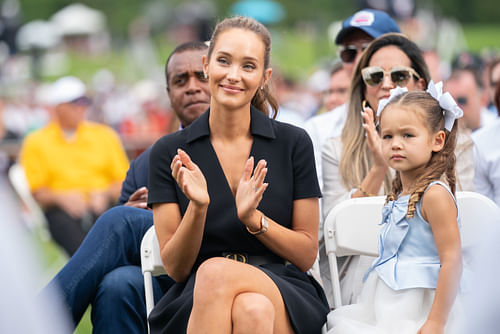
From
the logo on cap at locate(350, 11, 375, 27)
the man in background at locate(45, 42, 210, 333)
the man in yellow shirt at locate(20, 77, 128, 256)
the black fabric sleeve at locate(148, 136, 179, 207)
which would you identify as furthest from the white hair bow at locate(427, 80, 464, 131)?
the man in yellow shirt at locate(20, 77, 128, 256)

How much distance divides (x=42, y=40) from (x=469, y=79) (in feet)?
132

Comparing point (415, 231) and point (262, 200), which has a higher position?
point (262, 200)

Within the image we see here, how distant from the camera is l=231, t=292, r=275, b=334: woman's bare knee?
291 centimetres

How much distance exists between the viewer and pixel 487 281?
5.75 feet

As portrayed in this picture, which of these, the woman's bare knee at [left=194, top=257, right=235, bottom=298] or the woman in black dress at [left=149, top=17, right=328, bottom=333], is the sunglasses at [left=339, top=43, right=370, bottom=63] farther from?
the woman's bare knee at [left=194, top=257, right=235, bottom=298]

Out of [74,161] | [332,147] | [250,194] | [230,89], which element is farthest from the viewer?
[74,161]

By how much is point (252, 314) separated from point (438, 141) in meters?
1.09

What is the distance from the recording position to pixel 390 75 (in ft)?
14.0

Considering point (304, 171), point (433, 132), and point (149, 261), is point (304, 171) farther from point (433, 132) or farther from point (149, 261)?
point (149, 261)

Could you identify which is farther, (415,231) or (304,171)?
(304,171)

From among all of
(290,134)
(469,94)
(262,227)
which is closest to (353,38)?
(290,134)

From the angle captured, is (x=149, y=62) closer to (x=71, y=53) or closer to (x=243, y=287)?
(x=71, y=53)

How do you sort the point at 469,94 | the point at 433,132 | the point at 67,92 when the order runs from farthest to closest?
the point at 67,92, the point at 469,94, the point at 433,132

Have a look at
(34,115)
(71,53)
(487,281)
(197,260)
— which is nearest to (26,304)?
(487,281)
